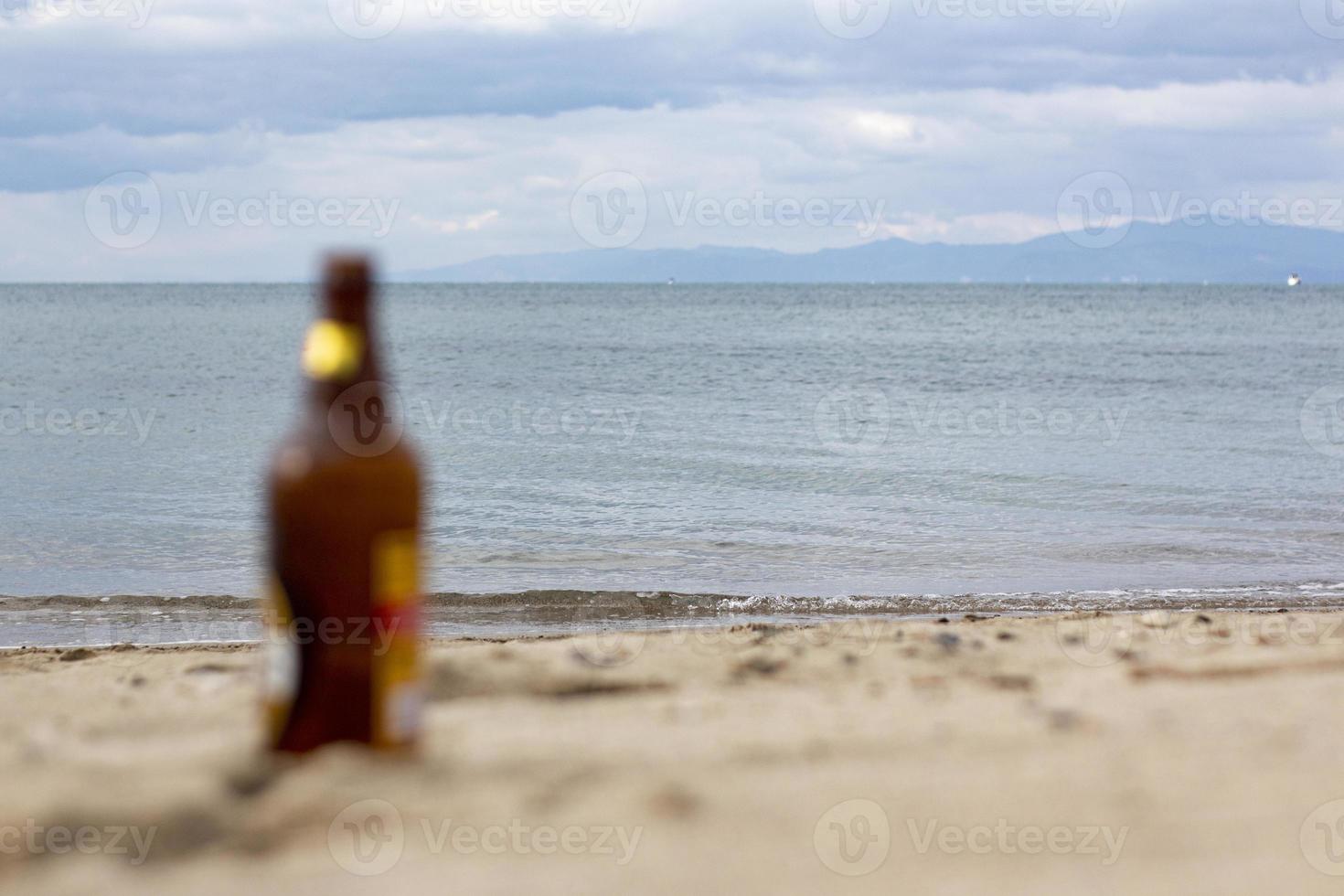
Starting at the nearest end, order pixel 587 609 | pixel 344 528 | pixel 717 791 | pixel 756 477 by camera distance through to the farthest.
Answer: pixel 344 528, pixel 717 791, pixel 587 609, pixel 756 477

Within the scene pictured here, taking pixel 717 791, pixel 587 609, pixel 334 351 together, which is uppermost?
pixel 334 351

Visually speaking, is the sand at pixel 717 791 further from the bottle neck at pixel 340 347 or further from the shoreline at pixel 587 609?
the shoreline at pixel 587 609

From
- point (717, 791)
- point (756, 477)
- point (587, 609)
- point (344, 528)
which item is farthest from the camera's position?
point (756, 477)

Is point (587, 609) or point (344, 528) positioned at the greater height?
point (344, 528)

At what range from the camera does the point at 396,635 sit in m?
2.43

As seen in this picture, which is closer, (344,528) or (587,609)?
(344,528)

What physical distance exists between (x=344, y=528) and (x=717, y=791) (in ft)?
3.18

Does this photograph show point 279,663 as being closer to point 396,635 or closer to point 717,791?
point 396,635

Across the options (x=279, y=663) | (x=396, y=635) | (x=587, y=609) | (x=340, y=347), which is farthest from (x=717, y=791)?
(x=587, y=609)

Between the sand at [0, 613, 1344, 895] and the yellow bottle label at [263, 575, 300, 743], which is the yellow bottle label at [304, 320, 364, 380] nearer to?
the yellow bottle label at [263, 575, 300, 743]

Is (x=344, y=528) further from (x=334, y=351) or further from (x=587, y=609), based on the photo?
(x=587, y=609)

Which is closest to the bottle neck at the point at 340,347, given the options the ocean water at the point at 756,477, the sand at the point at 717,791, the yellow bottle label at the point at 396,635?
the yellow bottle label at the point at 396,635

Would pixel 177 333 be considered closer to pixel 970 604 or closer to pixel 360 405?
pixel 970 604

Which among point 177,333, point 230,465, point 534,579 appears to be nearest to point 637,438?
point 230,465
